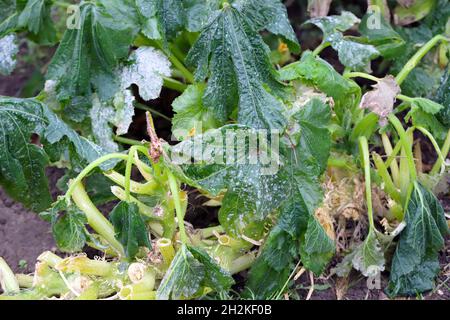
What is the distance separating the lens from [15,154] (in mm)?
1565

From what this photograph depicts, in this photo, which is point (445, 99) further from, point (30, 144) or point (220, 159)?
point (30, 144)

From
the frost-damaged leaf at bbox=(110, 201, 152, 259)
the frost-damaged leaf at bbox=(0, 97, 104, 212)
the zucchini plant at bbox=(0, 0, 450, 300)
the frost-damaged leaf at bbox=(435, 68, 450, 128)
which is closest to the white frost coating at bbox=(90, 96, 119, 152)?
the zucchini plant at bbox=(0, 0, 450, 300)

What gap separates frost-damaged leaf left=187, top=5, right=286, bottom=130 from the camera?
1.52 m

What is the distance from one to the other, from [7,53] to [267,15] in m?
0.79

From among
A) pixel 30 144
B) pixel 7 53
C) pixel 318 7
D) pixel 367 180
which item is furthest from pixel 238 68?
pixel 7 53

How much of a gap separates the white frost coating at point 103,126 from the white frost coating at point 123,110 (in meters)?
0.02

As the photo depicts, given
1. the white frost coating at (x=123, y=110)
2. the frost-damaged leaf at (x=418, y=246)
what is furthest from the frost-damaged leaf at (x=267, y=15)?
the frost-damaged leaf at (x=418, y=246)

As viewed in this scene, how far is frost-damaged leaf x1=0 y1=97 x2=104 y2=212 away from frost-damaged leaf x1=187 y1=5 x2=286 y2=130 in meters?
0.31

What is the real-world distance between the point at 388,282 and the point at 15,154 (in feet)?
3.09

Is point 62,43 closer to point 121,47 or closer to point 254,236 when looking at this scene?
point 121,47

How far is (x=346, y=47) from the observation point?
174 cm

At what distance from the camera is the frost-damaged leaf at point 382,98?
155cm
